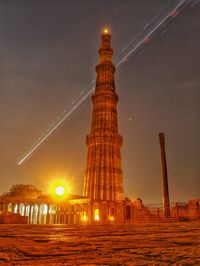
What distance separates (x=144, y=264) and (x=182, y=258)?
48 cm

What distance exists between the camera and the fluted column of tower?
35.8 meters

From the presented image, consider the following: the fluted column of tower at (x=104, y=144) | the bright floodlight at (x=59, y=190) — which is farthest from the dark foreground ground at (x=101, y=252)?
the fluted column of tower at (x=104, y=144)

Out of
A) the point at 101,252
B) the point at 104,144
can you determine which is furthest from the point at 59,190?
the point at 101,252

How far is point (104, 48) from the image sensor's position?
44094 millimetres

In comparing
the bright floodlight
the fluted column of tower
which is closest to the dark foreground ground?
the bright floodlight

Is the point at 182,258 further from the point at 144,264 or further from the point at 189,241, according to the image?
the point at 189,241

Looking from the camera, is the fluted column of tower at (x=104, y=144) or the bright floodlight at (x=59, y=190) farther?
the fluted column of tower at (x=104, y=144)

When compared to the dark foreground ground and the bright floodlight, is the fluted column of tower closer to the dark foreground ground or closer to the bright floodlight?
the bright floodlight

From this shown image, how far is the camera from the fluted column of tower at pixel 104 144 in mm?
35844

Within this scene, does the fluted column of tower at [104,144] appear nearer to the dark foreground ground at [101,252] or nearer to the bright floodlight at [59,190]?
the bright floodlight at [59,190]

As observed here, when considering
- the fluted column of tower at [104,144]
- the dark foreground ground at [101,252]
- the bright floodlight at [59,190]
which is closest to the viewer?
the dark foreground ground at [101,252]

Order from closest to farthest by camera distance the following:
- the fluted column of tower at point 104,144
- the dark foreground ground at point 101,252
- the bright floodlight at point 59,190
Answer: the dark foreground ground at point 101,252
the bright floodlight at point 59,190
the fluted column of tower at point 104,144

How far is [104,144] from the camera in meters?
38.0

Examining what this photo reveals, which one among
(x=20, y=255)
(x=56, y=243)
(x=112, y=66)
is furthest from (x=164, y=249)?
(x=112, y=66)
